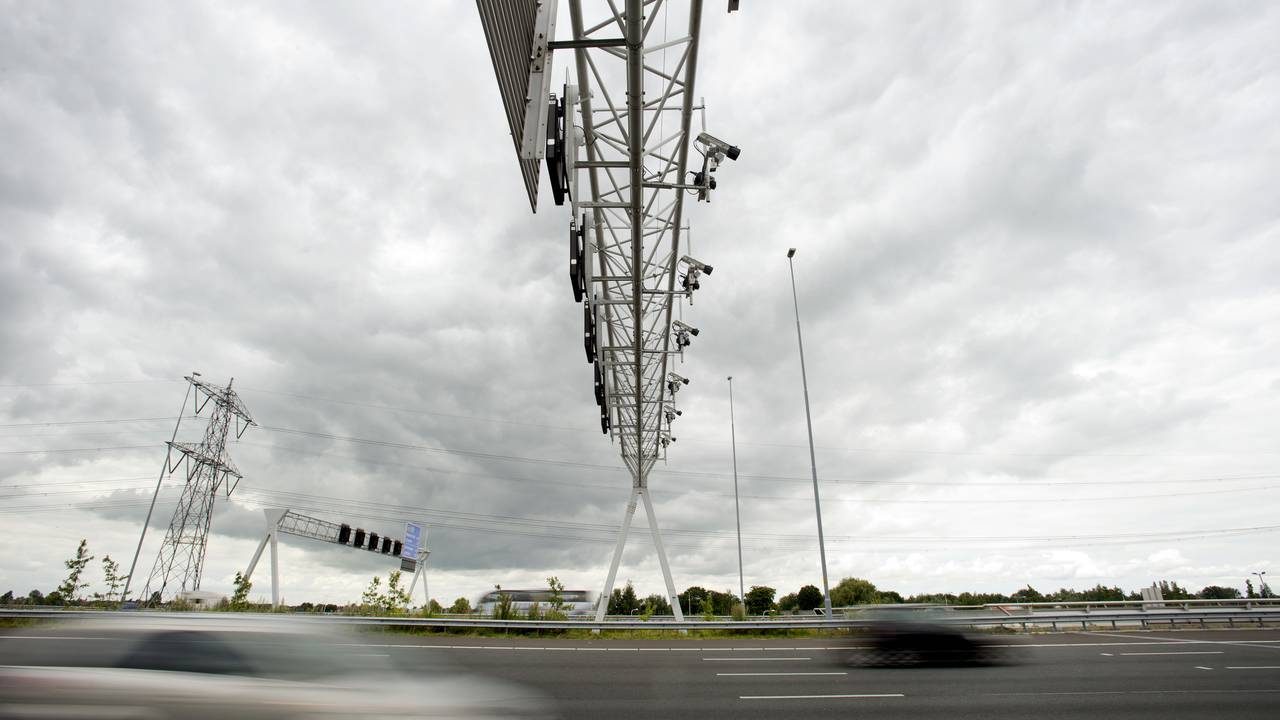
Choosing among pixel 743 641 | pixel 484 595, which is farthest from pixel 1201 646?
pixel 484 595

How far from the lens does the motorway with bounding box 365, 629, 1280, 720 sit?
26.6ft

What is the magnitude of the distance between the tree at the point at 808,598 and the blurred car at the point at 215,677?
10600 cm

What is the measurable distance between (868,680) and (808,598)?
98.7m

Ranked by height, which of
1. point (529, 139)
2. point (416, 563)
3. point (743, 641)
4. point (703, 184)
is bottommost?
point (743, 641)

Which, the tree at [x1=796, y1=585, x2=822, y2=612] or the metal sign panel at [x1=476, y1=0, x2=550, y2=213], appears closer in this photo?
the metal sign panel at [x1=476, y1=0, x2=550, y2=213]

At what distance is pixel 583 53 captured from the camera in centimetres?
1174

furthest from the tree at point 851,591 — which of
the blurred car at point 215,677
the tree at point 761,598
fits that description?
the blurred car at point 215,677

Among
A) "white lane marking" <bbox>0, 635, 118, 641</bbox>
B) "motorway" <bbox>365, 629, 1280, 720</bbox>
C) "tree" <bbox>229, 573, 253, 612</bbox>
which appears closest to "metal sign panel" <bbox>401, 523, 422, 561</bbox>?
"tree" <bbox>229, 573, 253, 612</bbox>

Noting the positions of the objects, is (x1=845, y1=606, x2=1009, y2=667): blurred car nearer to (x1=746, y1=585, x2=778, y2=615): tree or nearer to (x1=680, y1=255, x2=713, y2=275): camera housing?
(x1=680, y1=255, x2=713, y2=275): camera housing

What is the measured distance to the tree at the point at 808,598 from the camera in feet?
329

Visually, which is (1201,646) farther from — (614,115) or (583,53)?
(583,53)

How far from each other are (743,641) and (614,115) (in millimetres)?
15577

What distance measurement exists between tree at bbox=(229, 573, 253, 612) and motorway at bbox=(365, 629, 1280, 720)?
24.5ft

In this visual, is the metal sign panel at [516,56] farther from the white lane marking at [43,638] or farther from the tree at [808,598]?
the tree at [808,598]
